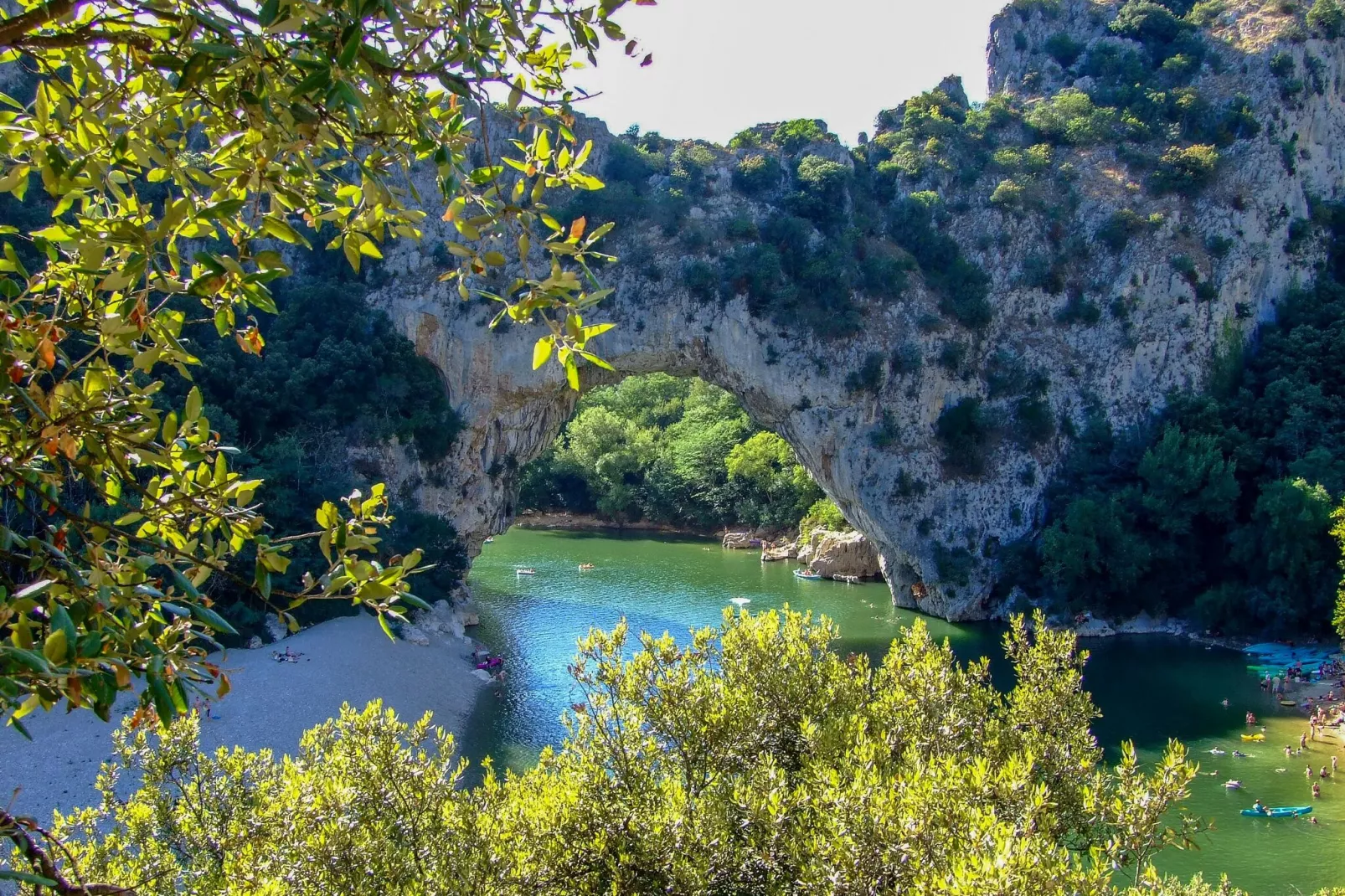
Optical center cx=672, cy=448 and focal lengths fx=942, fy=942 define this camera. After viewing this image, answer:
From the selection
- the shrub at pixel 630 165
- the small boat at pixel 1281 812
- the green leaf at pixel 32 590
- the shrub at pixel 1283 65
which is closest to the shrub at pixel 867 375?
the shrub at pixel 630 165

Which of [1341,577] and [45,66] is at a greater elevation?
[45,66]

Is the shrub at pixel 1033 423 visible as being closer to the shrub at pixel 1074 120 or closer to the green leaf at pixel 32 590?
the shrub at pixel 1074 120

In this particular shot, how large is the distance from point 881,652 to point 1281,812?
1006 centimetres

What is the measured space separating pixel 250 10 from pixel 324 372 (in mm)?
25284

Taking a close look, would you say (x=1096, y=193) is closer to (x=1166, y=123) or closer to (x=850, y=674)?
(x=1166, y=123)

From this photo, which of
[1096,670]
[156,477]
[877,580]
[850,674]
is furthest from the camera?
[877,580]

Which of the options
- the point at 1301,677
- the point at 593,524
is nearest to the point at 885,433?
the point at 1301,677

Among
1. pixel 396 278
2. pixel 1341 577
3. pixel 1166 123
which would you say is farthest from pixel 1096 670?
pixel 396 278

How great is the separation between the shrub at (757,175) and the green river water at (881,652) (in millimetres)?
13545

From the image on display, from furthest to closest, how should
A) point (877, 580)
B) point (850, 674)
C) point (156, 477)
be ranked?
point (877, 580) → point (850, 674) → point (156, 477)

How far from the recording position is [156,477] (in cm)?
317

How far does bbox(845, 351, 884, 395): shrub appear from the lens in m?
29.7

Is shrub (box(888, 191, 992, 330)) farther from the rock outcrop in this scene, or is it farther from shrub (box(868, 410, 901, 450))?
the rock outcrop

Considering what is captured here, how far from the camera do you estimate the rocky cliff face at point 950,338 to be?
29078mm
